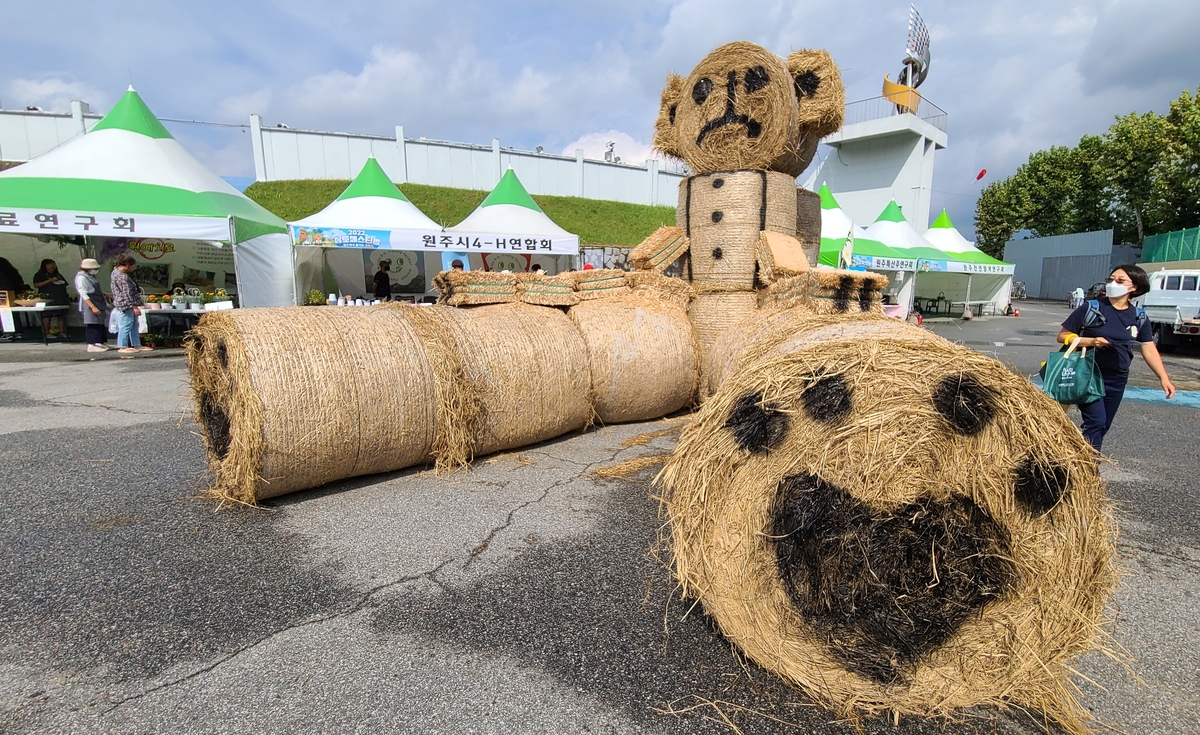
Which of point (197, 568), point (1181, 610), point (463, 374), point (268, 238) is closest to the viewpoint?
point (1181, 610)

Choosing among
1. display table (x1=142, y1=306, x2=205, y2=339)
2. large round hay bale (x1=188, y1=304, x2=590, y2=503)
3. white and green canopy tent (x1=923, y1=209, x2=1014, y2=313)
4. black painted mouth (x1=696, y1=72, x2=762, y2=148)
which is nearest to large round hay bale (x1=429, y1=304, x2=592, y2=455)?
large round hay bale (x1=188, y1=304, x2=590, y2=503)

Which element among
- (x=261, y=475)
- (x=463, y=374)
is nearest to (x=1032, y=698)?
(x=463, y=374)

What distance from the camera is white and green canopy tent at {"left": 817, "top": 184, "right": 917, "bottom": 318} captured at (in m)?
16.6

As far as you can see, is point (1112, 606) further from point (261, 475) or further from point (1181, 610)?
point (261, 475)

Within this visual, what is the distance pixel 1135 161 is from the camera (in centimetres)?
3039

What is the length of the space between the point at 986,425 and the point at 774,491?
0.89 m

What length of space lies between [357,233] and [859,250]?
16.0 m

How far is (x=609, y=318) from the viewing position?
19.8 ft

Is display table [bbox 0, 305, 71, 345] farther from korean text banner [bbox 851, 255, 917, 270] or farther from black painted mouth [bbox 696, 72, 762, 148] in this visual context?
korean text banner [bbox 851, 255, 917, 270]

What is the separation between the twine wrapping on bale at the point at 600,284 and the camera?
20.9 ft

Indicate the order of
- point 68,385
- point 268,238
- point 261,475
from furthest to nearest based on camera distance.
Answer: point 268,238
point 68,385
point 261,475

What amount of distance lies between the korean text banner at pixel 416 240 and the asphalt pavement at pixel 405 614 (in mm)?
9336

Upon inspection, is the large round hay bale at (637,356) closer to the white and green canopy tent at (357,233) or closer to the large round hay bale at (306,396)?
the large round hay bale at (306,396)

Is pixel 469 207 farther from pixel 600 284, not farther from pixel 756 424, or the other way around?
pixel 756 424
